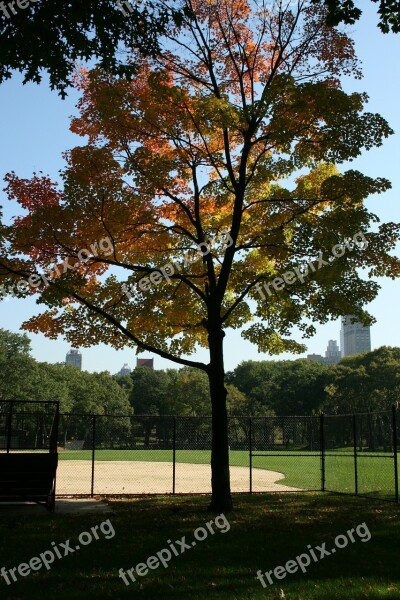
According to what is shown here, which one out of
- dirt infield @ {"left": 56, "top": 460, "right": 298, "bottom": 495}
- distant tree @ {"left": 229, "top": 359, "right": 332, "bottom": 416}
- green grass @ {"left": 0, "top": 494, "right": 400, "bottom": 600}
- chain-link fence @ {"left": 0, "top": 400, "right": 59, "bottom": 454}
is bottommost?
dirt infield @ {"left": 56, "top": 460, "right": 298, "bottom": 495}

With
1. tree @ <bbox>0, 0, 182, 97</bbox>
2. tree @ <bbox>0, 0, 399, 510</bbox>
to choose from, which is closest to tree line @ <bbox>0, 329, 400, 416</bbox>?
tree @ <bbox>0, 0, 399, 510</bbox>

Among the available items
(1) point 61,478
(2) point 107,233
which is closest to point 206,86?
(2) point 107,233

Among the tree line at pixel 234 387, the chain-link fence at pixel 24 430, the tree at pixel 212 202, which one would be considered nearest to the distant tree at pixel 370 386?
the tree line at pixel 234 387

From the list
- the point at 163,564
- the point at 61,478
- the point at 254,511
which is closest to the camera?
the point at 163,564

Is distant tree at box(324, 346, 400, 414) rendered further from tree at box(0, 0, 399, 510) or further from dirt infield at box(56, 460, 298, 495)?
tree at box(0, 0, 399, 510)

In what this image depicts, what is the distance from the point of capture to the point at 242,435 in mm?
69062

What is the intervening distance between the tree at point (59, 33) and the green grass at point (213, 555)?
7094 millimetres

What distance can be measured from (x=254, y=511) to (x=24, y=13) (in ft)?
35.7

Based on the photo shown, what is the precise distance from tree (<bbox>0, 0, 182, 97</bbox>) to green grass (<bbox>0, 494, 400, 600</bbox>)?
7.09 meters

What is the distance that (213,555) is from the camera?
8.34 m

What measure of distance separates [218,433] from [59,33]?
9.15 metres

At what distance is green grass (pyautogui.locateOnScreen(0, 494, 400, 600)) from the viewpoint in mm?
6504

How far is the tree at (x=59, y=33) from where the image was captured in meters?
8.65

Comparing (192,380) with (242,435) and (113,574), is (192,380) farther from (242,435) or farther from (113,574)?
(113,574)
